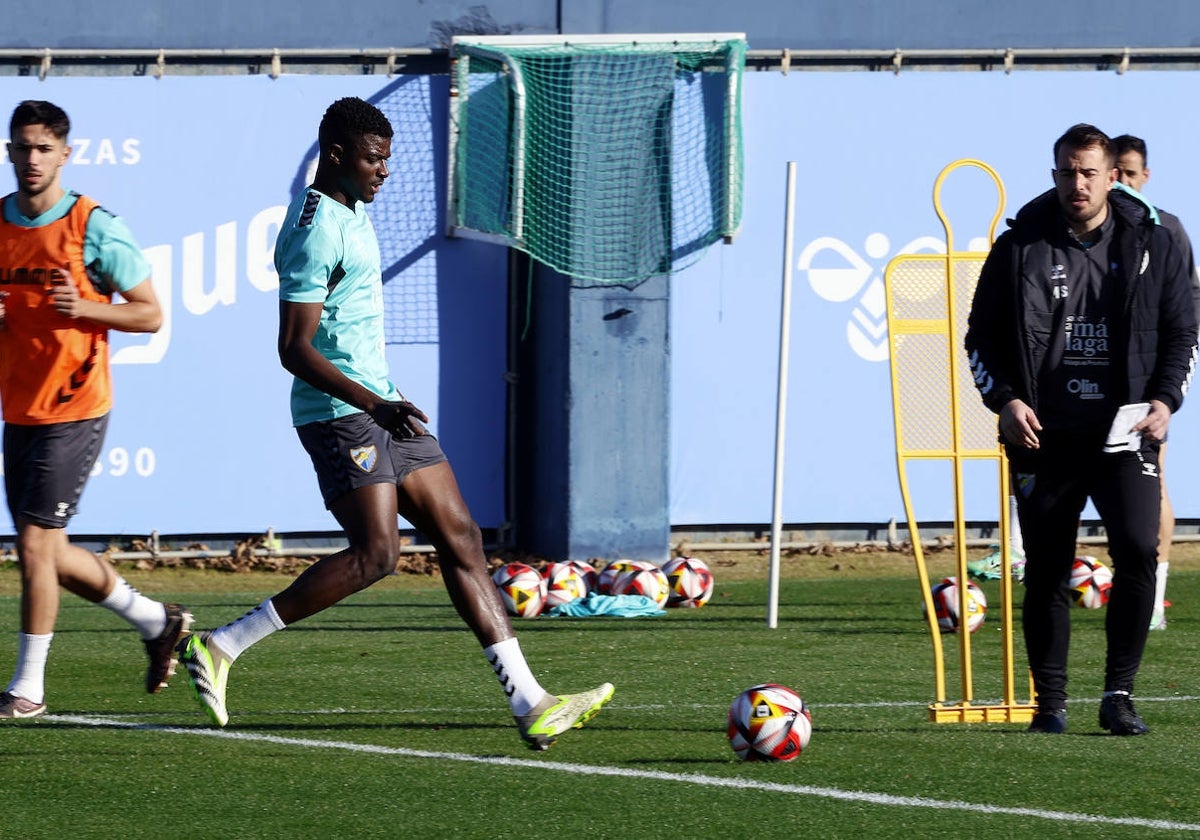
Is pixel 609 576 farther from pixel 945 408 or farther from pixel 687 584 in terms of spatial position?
pixel 945 408

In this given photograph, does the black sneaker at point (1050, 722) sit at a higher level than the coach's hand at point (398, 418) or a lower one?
lower

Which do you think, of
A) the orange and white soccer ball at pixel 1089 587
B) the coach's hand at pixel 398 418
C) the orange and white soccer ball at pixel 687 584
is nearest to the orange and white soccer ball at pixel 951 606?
the orange and white soccer ball at pixel 1089 587

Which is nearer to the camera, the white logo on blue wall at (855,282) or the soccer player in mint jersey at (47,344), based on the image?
the soccer player in mint jersey at (47,344)

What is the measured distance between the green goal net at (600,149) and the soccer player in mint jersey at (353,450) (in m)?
8.08

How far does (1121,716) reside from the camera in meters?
7.45

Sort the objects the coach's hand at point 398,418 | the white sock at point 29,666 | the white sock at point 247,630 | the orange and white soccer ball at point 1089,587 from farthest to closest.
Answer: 1. the orange and white soccer ball at point 1089,587
2. the white sock at point 29,666
3. the white sock at point 247,630
4. the coach's hand at point 398,418

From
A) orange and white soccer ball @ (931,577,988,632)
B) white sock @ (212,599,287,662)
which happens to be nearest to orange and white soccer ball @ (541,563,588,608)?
orange and white soccer ball @ (931,577,988,632)

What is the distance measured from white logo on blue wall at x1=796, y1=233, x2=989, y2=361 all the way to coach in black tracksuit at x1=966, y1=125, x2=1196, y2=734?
8350mm

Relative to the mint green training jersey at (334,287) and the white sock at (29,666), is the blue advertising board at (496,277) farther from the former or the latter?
the mint green training jersey at (334,287)

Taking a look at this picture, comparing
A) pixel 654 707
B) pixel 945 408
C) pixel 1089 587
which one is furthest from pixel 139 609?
pixel 1089 587

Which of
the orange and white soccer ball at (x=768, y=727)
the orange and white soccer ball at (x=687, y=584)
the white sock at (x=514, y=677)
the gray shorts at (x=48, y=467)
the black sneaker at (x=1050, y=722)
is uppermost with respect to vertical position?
the gray shorts at (x=48, y=467)

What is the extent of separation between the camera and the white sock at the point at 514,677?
6.86 metres

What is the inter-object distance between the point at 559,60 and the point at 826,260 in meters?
2.69

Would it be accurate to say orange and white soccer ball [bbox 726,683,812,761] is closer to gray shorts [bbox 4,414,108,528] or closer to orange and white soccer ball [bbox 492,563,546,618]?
gray shorts [bbox 4,414,108,528]
